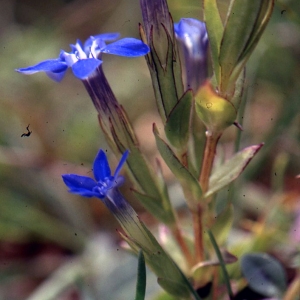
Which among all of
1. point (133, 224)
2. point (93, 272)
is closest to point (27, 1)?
point (93, 272)

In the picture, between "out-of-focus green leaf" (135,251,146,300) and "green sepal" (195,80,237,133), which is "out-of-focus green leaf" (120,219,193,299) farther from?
"green sepal" (195,80,237,133)

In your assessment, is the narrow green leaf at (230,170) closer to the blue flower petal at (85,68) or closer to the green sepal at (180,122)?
the green sepal at (180,122)

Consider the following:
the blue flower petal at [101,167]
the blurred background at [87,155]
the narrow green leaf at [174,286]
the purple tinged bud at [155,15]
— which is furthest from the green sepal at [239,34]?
the blurred background at [87,155]

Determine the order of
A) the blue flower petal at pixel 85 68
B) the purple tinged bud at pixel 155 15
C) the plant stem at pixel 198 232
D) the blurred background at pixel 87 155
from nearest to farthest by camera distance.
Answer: the blue flower petal at pixel 85 68 < the purple tinged bud at pixel 155 15 < the plant stem at pixel 198 232 < the blurred background at pixel 87 155

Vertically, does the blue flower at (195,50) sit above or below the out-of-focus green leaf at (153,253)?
above

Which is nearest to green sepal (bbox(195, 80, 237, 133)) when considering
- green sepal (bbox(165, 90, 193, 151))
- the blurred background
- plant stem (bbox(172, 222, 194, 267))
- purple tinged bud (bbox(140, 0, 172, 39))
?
green sepal (bbox(165, 90, 193, 151))
